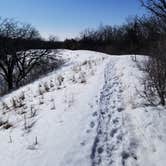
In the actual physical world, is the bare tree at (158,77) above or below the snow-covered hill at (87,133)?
above

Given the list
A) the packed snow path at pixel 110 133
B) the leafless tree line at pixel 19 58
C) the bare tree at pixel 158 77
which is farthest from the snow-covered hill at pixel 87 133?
the leafless tree line at pixel 19 58

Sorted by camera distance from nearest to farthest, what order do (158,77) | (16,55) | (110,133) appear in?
(110,133), (158,77), (16,55)

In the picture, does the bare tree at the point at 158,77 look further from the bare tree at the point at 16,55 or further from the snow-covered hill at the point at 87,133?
the bare tree at the point at 16,55

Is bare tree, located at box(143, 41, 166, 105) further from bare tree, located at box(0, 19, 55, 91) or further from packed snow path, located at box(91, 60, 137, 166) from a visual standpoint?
bare tree, located at box(0, 19, 55, 91)

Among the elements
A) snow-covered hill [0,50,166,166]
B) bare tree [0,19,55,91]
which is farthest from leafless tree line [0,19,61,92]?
snow-covered hill [0,50,166,166]

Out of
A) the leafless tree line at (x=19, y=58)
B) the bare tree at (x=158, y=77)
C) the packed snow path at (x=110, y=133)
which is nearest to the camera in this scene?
the packed snow path at (x=110, y=133)

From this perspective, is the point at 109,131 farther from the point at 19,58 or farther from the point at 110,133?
the point at 19,58

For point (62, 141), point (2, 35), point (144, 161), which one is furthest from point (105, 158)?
point (2, 35)

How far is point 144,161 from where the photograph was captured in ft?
12.4

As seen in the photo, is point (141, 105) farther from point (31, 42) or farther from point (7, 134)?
point (31, 42)

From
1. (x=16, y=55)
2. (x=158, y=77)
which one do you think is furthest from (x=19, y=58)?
(x=158, y=77)

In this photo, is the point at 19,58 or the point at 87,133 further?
the point at 19,58

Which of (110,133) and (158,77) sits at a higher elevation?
(158,77)

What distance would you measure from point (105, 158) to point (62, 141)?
1.04 m
